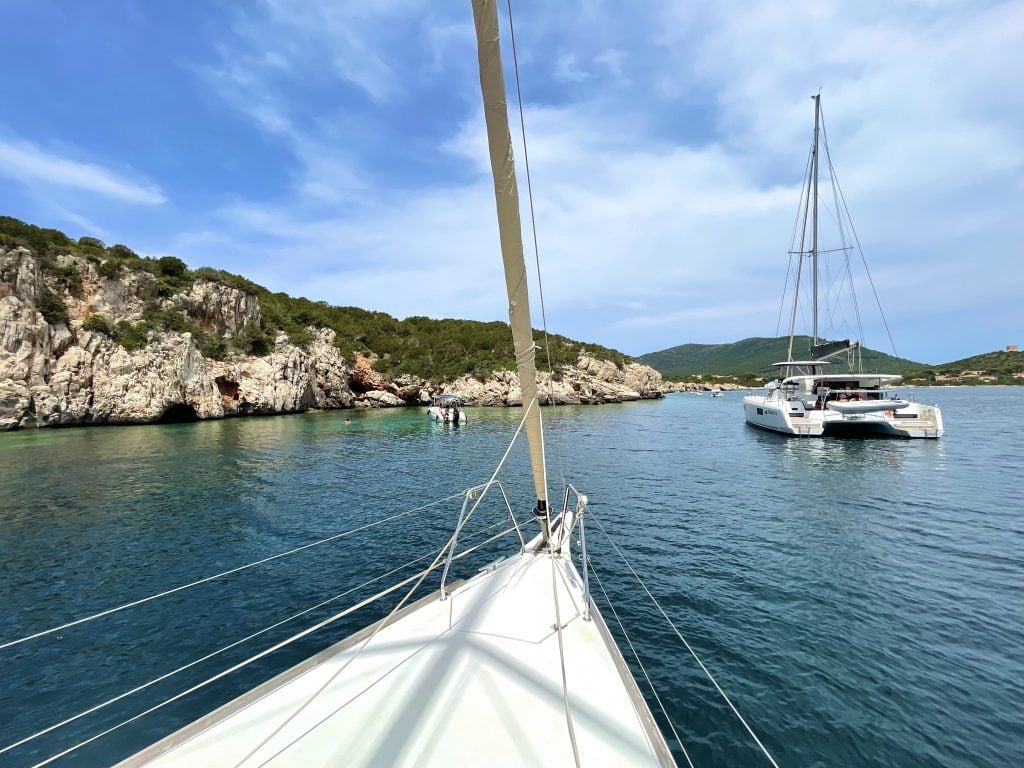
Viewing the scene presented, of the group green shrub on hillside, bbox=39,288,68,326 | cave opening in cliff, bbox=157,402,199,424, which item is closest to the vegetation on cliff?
green shrub on hillside, bbox=39,288,68,326

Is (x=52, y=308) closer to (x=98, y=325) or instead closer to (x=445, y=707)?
(x=98, y=325)

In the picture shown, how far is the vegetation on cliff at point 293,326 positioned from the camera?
42.5 meters

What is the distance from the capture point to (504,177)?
442cm

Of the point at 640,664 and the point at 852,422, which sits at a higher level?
the point at 852,422

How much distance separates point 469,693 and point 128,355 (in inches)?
2076

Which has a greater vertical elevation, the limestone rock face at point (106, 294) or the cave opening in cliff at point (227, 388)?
the limestone rock face at point (106, 294)

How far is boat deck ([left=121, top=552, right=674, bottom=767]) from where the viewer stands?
3.10m

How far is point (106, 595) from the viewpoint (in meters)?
8.43

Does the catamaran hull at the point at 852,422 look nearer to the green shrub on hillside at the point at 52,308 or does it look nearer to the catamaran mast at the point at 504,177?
the catamaran mast at the point at 504,177

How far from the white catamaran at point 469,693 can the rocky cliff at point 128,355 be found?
23.0 meters

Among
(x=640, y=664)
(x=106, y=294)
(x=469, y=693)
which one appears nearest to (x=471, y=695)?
(x=469, y=693)

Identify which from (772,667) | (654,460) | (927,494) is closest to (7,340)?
(654,460)

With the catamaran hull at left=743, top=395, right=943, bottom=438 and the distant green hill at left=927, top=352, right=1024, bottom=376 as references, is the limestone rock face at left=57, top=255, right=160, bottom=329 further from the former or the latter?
the distant green hill at left=927, top=352, right=1024, bottom=376

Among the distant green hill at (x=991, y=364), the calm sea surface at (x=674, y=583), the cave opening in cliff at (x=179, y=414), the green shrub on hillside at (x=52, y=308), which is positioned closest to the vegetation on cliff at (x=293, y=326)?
the green shrub on hillside at (x=52, y=308)
